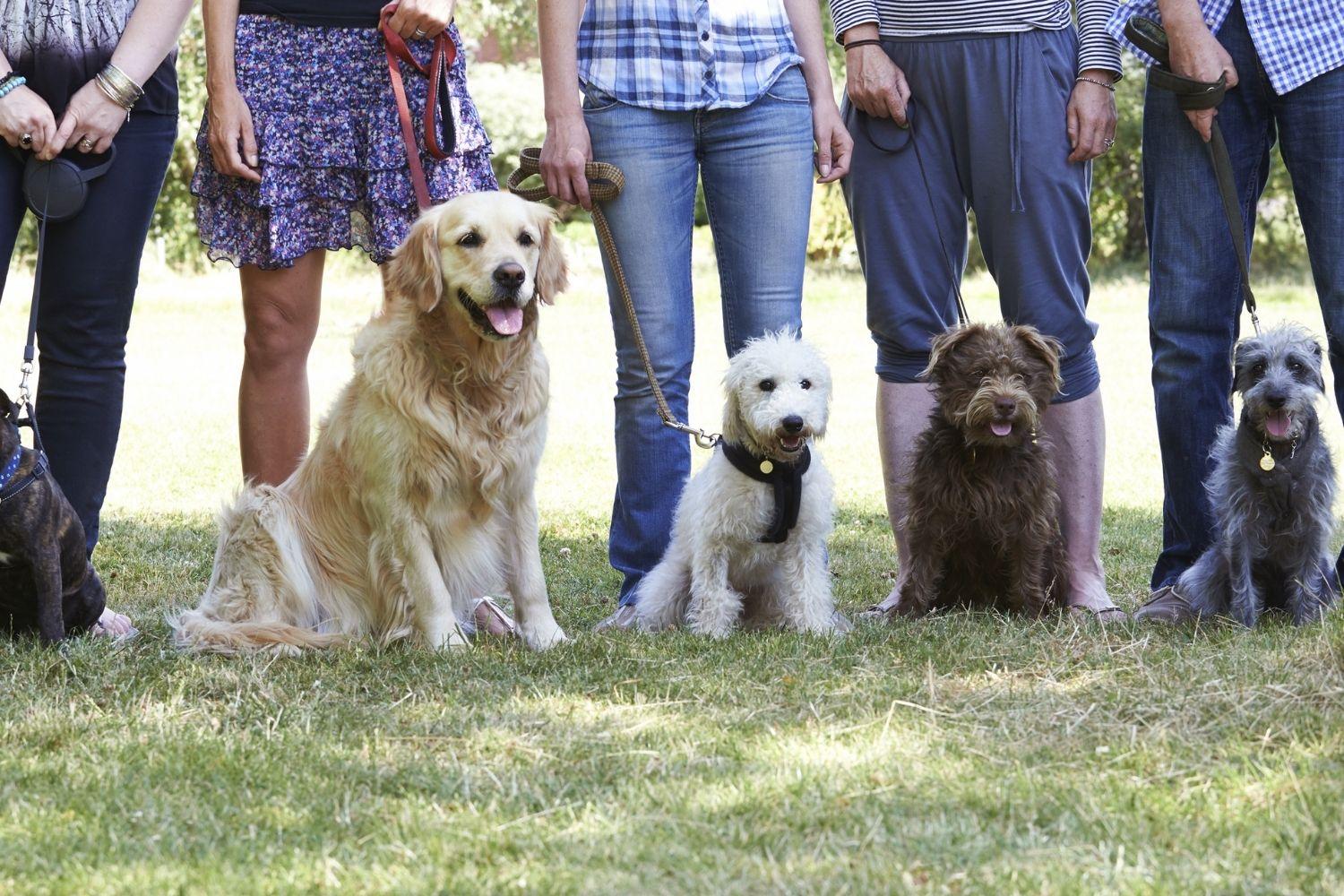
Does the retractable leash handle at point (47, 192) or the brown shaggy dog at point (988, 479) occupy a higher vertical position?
the retractable leash handle at point (47, 192)

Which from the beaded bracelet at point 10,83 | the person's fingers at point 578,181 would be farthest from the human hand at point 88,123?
the person's fingers at point 578,181

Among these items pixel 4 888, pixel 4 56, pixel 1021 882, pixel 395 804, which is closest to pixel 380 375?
pixel 4 56


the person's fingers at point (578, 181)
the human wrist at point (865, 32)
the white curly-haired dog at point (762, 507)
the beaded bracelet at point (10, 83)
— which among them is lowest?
the white curly-haired dog at point (762, 507)

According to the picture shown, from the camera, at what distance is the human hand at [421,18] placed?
4.36 meters

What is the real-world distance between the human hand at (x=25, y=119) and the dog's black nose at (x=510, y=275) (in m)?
1.31

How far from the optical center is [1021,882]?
7.97 feet

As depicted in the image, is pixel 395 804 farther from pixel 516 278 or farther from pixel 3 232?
pixel 3 232

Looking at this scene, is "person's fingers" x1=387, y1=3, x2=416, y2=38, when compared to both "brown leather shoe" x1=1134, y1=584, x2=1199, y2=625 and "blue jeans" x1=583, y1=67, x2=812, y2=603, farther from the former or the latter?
"brown leather shoe" x1=1134, y1=584, x2=1199, y2=625

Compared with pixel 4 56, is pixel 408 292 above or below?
below

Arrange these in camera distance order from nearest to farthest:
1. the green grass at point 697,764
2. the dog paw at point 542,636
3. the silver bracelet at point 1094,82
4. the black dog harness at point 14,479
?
1. the green grass at point 697,764
2. the black dog harness at point 14,479
3. the dog paw at point 542,636
4. the silver bracelet at point 1094,82

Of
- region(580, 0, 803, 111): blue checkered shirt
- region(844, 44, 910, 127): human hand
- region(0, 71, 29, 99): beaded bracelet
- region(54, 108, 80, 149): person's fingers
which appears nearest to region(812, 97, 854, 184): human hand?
region(844, 44, 910, 127): human hand

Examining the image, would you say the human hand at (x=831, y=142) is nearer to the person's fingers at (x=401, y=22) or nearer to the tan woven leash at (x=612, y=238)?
the tan woven leash at (x=612, y=238)

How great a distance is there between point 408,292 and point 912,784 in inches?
82.0

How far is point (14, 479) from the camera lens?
392cm
